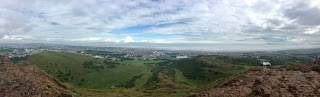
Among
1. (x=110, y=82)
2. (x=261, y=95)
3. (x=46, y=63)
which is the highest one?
(x=261, y=95)

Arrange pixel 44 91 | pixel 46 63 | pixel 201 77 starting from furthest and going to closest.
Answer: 1. pixel 46 63
2. pixel 201 77
3. pixel 44 91

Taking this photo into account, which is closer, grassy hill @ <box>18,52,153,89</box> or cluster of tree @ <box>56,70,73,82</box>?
grassy hill @ <box>18,52,153,89</box>

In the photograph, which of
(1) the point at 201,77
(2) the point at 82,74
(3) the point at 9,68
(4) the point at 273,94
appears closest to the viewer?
(4) the point at 273,94

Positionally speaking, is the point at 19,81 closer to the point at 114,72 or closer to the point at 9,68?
the point at 9,68

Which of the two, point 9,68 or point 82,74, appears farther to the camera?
point 82,74

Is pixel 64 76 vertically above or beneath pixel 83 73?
beneath

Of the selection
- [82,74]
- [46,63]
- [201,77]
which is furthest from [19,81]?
[46,63]

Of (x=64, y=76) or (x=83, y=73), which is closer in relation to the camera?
(x=64, y=76)

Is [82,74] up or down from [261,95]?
down

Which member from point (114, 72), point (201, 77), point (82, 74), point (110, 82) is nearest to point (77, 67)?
point (82, 74)

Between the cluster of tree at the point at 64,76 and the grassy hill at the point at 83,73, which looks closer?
the grassy hill at the point at 83,73
